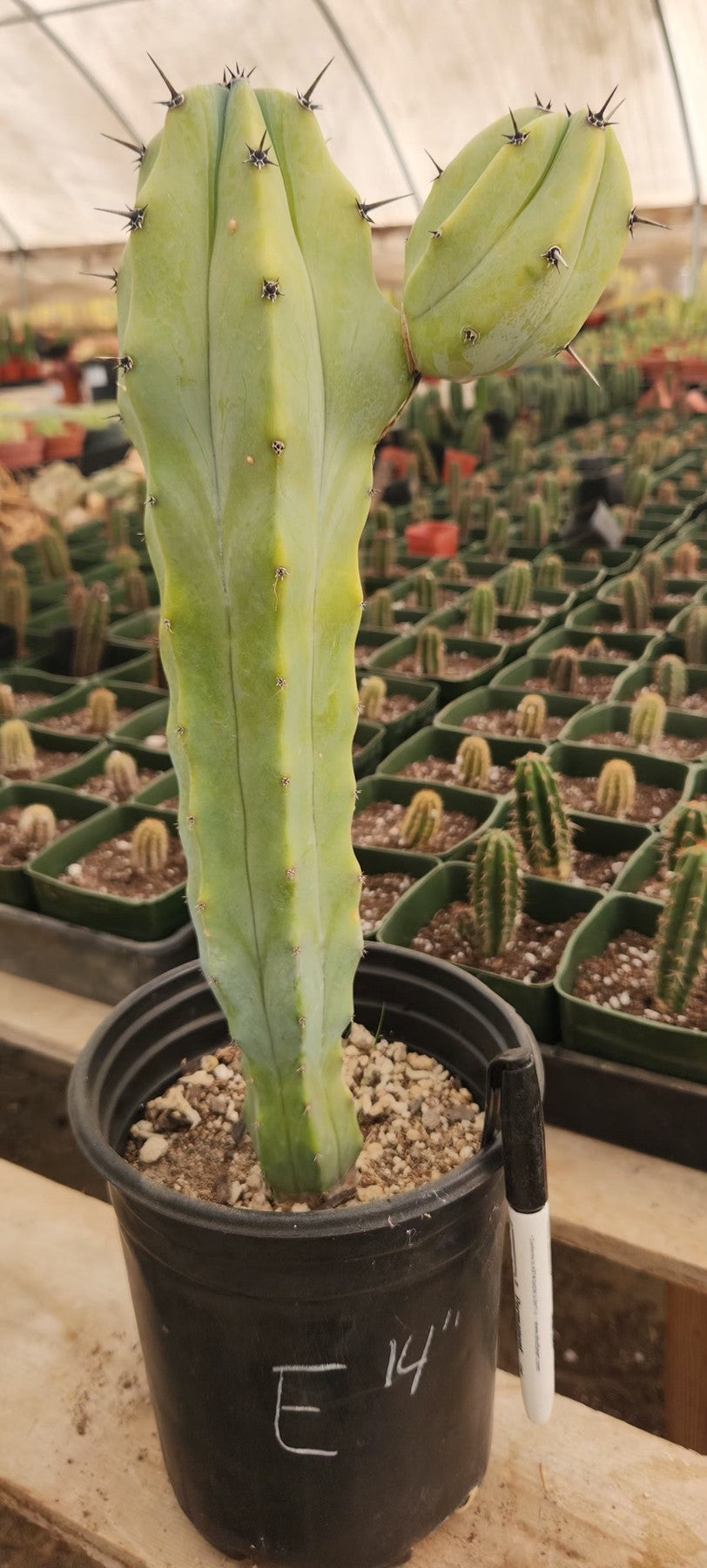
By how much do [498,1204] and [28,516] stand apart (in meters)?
3.63

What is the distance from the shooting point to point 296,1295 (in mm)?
921

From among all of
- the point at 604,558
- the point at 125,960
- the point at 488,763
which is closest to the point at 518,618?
the point at 604,558

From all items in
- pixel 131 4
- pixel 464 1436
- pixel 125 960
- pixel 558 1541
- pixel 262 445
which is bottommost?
pixel 558 1541

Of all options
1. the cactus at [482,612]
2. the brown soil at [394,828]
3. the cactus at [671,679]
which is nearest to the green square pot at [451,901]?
the brown soil at [394,828]

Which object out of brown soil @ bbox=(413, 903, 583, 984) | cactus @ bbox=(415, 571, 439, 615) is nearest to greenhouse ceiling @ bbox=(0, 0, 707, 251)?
cactus @ bbox=(415, 571, 439, 615)

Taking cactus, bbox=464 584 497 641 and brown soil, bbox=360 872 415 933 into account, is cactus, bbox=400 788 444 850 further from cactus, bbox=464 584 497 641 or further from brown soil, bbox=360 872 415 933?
cactus, bbox=464 584 497 641

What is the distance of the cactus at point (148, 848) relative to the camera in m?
2.07

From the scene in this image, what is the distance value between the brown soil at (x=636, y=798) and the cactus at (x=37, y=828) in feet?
3.20

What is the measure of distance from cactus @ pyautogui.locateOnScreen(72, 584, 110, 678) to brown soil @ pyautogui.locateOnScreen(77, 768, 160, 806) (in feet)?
2.02

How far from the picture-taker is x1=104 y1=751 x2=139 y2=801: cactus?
2.38 meters

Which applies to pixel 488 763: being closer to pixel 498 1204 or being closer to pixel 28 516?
pixel 498 1204

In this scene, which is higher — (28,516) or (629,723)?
(28,516)

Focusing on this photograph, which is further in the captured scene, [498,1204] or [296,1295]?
[498,1204]

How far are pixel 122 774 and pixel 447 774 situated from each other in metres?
0.68
